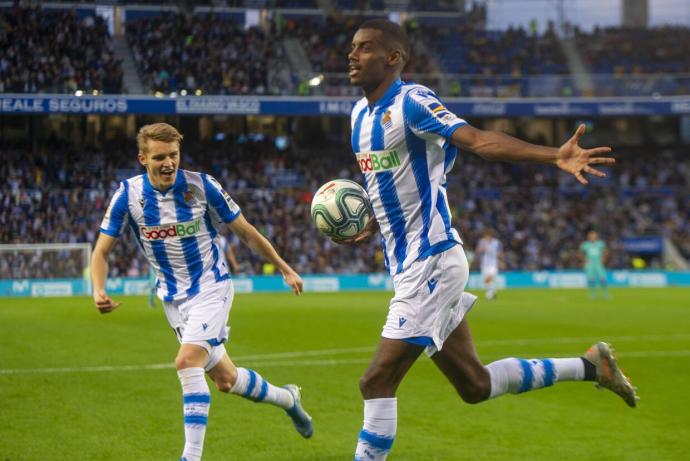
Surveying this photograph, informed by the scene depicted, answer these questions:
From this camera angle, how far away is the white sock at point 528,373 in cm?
604

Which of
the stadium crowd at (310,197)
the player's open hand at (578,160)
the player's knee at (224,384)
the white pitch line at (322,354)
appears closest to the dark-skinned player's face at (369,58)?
the player's open hand at (578,160)

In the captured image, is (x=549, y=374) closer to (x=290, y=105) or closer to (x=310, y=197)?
(x=290, y=105)

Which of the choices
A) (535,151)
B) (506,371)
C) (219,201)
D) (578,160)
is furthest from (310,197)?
(578,160)

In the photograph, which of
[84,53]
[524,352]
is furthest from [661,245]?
[524,352]

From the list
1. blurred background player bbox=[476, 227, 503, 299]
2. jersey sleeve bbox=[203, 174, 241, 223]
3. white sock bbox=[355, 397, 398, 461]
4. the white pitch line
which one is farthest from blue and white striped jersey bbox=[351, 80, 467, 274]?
blurred background player bbox=[476, 227, 503, 299]

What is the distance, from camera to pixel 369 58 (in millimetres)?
5641

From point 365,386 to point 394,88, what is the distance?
165cm

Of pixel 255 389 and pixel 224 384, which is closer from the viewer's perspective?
pixel 224 384

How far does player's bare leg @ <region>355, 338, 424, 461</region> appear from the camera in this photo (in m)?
5.40

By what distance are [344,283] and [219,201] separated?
1127 inches

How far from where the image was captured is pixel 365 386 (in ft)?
18.0

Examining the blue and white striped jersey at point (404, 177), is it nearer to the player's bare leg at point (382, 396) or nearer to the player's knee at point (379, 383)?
the player's bare leg at point (382, 396)

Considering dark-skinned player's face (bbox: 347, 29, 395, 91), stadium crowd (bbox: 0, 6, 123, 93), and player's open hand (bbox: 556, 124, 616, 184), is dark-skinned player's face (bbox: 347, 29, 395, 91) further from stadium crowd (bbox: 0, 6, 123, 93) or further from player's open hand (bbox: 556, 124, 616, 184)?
stadium crowd (bbox: 0, 6, 123, 93)

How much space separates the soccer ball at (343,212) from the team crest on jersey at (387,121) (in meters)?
0.72
